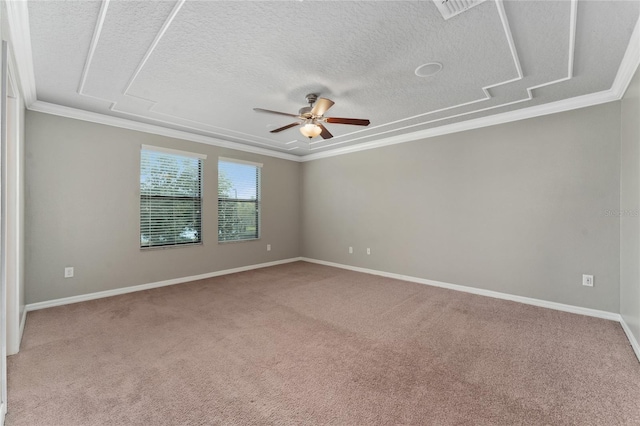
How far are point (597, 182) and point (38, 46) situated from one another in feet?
18.3

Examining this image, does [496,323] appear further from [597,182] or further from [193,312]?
[193,312]

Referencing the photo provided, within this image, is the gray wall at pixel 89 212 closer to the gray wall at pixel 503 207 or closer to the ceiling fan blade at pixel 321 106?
the ceiling fan blade at pixel 321 106

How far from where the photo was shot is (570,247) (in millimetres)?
3342

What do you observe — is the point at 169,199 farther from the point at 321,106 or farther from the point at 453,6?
the point at 453,6

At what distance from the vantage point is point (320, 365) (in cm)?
218

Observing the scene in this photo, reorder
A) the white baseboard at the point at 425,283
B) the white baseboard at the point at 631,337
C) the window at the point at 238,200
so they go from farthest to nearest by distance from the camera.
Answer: the window at the point at 238,200 → the white baseboard at the point at 425,283 → the white baseboard at the point at 631,337

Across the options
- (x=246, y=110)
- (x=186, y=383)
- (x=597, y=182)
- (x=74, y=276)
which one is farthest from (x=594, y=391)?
(x=74, y=276)

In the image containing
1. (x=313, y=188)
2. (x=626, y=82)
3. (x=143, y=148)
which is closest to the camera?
(x=626, y=82)

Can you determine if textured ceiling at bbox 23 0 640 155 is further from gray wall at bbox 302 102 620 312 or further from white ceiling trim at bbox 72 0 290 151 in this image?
gray wall at bbox 302 102 620 312

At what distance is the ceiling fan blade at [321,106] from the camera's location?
2.77 metres

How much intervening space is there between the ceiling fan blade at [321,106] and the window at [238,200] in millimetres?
2780

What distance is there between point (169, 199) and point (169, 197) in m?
0.03

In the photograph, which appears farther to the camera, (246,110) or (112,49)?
(246,110)

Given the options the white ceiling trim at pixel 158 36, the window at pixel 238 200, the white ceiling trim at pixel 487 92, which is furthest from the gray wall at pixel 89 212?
the white ceiling trim at pixel 487 92
